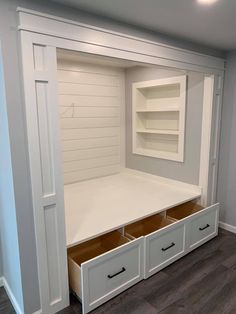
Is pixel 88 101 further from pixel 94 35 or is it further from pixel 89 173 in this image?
pixel 94 35

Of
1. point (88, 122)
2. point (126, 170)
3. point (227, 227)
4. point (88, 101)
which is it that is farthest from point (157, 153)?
point (227, 227)

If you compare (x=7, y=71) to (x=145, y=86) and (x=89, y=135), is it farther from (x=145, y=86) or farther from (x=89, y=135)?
(x=145, y=86)

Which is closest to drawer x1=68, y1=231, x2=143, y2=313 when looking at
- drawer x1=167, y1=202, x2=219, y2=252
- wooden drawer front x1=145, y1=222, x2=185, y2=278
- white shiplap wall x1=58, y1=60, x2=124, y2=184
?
wooden drawer front x1=145, y1=222, x2=185, y2=278

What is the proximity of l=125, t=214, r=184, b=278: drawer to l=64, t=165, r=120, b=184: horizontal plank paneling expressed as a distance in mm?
1198

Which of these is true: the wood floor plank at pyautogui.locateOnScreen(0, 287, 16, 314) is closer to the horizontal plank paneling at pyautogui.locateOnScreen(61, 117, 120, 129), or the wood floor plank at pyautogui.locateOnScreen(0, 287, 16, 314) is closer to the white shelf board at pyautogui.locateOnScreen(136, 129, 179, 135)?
the horizontal plank paneling at pyautogui.locateOnScreen(61, 117, 120, 129)

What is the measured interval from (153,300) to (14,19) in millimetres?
2257

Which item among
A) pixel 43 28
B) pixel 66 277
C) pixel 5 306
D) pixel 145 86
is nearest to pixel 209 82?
pixel 145 86

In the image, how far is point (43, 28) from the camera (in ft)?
4.83

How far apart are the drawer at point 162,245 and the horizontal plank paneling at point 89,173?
120 centimetres

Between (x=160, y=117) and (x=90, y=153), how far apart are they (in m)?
1.11

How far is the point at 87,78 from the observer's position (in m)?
3.20

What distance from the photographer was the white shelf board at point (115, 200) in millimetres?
2082

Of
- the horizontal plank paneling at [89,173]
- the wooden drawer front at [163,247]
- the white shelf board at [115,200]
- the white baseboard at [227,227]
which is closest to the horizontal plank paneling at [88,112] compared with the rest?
the horizontal plank paneling at [89,173]

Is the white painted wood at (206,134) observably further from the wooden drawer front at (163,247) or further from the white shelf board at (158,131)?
the wooden drawer front at (163,247)
